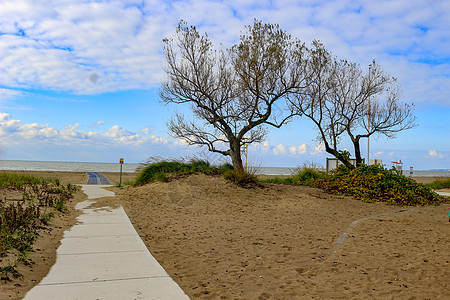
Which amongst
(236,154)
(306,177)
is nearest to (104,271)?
(236,154)

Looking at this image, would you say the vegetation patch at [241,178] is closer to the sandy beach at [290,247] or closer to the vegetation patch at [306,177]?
the sandy beach at [290,247]

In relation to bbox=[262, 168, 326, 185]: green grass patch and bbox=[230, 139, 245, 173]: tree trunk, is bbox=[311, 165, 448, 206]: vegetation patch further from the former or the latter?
bbox=[230, 139, 245, 173]: tree trunk

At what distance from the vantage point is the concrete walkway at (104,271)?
14.1 feet

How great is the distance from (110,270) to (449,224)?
980 cm

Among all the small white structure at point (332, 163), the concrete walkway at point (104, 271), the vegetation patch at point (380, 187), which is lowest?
the concrete walkway at point (104, 271)

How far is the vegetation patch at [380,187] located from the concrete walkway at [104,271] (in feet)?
40.3

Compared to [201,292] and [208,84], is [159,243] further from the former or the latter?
[208,84]

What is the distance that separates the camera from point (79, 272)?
16.6ft

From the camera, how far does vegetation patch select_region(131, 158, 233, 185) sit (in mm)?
16673

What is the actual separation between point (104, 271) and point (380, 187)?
592 inches

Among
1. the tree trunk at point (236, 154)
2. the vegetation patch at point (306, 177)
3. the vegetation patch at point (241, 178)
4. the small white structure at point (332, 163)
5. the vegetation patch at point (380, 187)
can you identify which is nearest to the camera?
the vegetation patch at point (241, 178)

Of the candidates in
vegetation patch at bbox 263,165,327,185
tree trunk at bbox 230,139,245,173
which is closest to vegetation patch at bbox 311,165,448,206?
vegetation patch at bbox 263,165,327,185

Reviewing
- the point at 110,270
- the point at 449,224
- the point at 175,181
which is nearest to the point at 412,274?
the point at 110,270

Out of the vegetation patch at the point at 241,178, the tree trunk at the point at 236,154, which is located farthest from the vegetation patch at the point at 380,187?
the tree trunk at the point at 236,154
